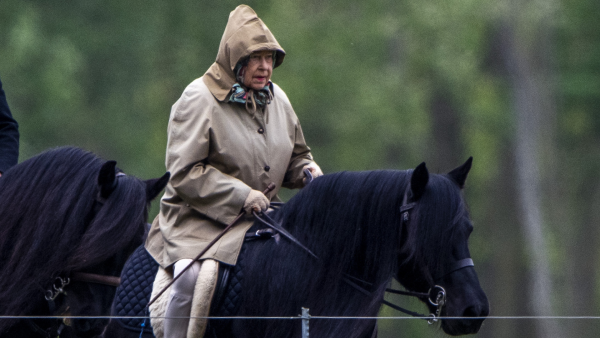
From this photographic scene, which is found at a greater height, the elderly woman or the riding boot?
the elderly woman

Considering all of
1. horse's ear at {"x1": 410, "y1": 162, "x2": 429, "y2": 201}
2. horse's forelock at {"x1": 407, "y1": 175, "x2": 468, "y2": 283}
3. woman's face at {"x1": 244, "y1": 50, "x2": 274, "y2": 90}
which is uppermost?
woman's face at {"x1": 244, "y1": 50, "x2": 274, "y2": 90}

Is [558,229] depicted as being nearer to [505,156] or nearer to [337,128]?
[505,156]

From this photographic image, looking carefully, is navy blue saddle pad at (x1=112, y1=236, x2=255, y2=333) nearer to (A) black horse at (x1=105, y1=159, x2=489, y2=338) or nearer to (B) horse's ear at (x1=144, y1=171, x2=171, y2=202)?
(A) black horse at (x1=105, y1=159, x2=489, y2=338)

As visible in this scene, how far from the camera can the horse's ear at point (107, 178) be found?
4.19 metres

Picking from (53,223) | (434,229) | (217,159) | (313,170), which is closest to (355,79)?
(313,170)

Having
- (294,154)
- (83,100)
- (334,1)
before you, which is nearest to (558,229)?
(334,1)

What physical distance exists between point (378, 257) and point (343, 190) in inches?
15.2

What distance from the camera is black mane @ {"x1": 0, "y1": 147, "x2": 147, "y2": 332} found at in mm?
4102

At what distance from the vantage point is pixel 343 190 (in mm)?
4828

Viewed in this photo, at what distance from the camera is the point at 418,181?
461cm

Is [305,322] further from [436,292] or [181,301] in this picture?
[181,301]

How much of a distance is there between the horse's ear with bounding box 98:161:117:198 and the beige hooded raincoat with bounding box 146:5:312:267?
2.57 feet

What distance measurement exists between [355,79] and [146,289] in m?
12.0

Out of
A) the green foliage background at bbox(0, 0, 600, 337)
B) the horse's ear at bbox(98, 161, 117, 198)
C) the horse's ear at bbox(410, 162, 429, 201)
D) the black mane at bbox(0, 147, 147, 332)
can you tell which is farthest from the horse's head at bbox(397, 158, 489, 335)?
the green foliage background at bbox(0, 0, 600, 337)
